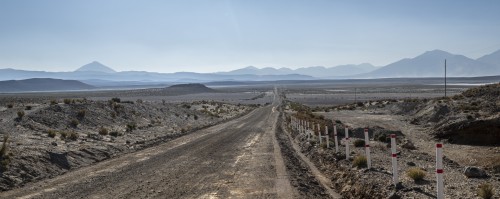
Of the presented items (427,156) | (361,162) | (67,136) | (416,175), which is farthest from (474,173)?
(67,136)

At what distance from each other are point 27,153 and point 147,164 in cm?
441

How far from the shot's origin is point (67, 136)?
24969 mm

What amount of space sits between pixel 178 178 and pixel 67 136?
12874 millimetres

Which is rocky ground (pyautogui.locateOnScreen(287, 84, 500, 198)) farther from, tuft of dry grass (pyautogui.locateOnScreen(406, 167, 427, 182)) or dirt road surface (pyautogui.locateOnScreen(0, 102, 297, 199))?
dirt road surface (pyautogui.locateOnScreen(0, 102, 297, 199))

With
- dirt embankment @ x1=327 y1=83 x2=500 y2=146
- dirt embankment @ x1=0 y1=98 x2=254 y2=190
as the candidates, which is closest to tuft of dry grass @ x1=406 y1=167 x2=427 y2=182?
dirt embankment @ x1=0 y1=98 x2=254 y2=190

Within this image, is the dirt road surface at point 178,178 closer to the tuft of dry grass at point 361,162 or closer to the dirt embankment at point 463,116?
the tuft of dry grass at point 361,162

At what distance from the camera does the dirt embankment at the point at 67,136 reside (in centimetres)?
1648

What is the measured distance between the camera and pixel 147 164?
57.8ft

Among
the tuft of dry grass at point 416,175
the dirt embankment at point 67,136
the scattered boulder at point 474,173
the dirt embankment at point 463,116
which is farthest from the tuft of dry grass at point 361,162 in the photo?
the dirt embankment at point 463,116

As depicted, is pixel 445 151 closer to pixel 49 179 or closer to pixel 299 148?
pixel 299 148

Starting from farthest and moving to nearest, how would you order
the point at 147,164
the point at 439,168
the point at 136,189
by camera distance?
1. the point at 147,164
2. the point at 136,189
3. the point at 439,168

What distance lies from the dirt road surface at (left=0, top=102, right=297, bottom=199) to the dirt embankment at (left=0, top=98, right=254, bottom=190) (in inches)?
43.8

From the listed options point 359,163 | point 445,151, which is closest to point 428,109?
point 445,151

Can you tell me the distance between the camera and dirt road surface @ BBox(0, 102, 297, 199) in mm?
12047
